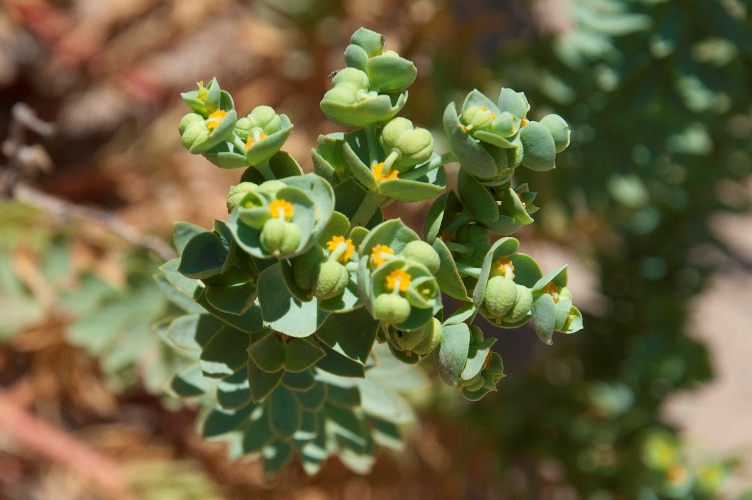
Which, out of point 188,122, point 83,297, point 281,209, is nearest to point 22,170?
point 83,297

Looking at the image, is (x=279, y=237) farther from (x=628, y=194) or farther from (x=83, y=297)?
(x=628, y=194)

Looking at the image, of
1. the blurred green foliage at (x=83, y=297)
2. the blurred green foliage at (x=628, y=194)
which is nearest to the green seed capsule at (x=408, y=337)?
the blurred green foliage at (x=83, y=297)

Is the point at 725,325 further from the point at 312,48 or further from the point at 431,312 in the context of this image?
the point at 431,312

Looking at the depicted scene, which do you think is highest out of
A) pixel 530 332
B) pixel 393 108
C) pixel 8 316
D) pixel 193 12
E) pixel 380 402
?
pixel 393 108

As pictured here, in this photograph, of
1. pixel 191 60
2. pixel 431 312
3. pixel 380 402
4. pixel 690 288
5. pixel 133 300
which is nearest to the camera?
pixel 431 312

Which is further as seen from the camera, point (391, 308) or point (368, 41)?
point (368, 41)

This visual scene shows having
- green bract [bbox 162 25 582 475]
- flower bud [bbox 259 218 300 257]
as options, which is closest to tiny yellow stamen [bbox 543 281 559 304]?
green bract [bbox 162 25 582 475]

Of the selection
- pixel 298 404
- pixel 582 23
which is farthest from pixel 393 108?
pixel 582 23

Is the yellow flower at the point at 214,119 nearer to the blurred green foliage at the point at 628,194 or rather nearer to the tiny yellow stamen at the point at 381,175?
the tiny yellow stamen at the point at 381,175
